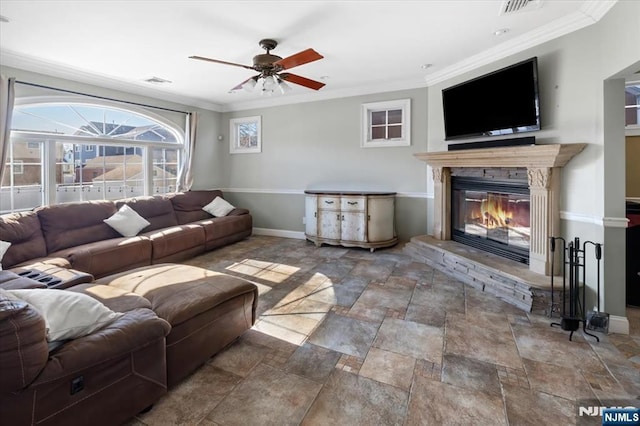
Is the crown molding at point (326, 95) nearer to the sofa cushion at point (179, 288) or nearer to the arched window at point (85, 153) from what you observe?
the arched window at point (85, 153)

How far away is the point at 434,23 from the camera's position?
3.14 meters

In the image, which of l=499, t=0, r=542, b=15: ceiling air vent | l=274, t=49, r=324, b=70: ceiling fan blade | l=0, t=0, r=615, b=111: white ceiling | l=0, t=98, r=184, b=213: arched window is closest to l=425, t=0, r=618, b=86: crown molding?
l=0, t=0, r=615, b=111: white ceiling

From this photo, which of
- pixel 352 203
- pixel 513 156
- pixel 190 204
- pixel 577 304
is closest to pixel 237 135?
pixel 190 204

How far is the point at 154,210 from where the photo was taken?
16.9 feet

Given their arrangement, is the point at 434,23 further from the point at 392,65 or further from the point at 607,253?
the point at 607,253

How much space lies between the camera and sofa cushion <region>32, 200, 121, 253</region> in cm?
Answer: 382

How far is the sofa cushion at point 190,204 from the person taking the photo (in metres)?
5.62

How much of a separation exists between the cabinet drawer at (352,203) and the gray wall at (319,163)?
1.98 ft

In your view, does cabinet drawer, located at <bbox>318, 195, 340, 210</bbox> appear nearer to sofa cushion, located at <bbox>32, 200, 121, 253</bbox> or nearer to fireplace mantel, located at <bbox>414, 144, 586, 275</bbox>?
fireplace mantel, located at <bbox>414, 144, 586, 275</bbox>

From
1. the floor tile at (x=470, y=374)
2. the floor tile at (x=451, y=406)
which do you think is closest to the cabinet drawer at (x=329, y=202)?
the floor tile at (x=470, y=374)

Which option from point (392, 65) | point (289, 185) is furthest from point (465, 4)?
point (289, 185)

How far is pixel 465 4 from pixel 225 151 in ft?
17.7

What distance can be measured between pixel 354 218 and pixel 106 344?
404 centimetres

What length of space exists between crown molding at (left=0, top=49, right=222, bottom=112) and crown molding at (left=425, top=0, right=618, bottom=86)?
15.3 feet
